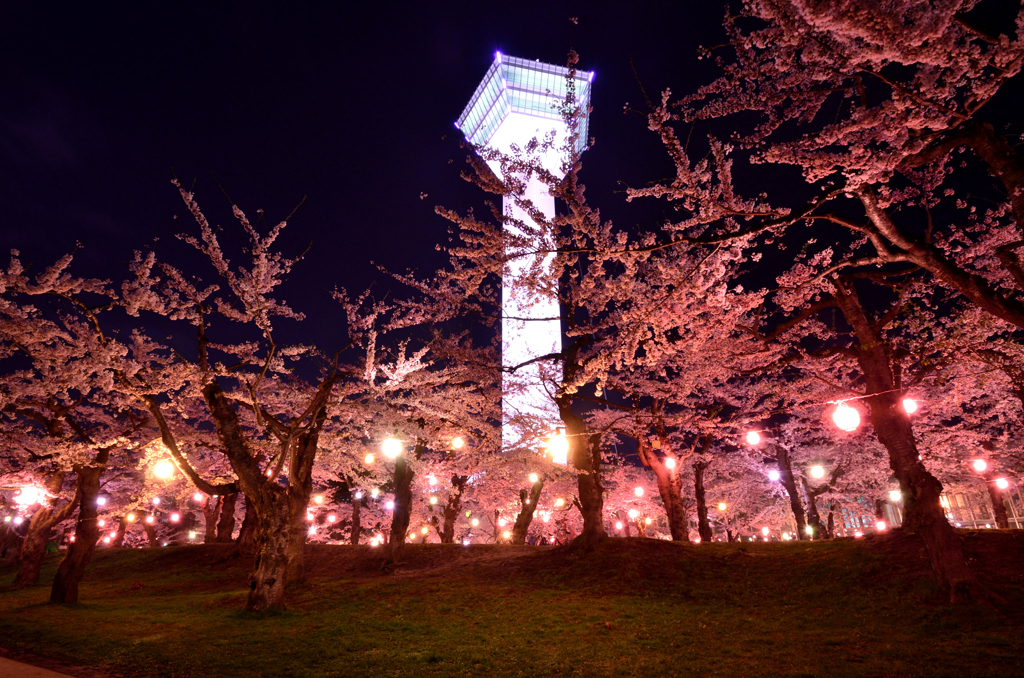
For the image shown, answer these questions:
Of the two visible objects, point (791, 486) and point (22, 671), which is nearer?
point (22, 671)

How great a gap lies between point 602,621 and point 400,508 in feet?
38.9

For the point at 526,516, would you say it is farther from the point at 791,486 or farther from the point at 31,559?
the point at 31,559

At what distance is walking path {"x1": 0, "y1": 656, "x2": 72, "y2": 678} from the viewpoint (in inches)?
289

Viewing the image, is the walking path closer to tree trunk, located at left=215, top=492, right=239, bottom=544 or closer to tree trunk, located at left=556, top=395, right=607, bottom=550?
tree trunk, located at left=556, top=395, right=607, bottom=550

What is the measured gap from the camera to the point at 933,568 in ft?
36.0

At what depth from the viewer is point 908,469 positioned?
1187 cm

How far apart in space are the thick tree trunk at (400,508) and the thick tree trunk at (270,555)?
278 inches

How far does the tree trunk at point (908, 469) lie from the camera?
1053 cm

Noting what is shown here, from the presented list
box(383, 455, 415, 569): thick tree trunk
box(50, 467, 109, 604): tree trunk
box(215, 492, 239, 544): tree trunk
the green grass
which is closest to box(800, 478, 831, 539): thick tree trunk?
the green grass

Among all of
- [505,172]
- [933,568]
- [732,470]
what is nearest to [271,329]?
[505,172]

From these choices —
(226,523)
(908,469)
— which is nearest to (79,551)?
(226,523)

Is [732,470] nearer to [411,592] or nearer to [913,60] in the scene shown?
[411,592]

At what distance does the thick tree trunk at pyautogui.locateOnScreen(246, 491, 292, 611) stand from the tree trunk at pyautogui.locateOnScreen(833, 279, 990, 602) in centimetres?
1438

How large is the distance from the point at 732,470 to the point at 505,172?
40.1 m
